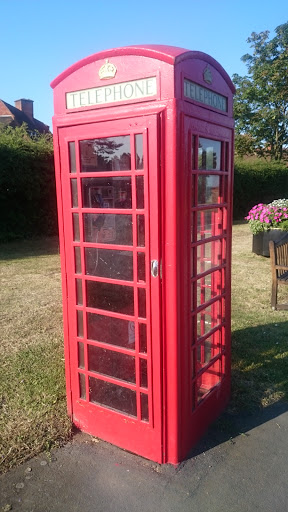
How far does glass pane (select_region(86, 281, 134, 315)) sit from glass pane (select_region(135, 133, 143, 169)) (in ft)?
2.54

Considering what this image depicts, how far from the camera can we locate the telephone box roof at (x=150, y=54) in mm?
2330

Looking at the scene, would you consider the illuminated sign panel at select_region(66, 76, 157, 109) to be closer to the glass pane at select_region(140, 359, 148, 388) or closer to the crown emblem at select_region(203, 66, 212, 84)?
the crown emblem at select_region(203, 66, 212, 84)

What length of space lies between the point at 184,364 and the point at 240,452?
800 mm

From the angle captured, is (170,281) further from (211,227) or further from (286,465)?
(286,465)

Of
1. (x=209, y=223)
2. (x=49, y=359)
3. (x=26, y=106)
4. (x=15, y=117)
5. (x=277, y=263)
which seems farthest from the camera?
(x=26, y=106)

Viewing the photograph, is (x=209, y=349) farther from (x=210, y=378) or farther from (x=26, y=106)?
(x=26, y=106)

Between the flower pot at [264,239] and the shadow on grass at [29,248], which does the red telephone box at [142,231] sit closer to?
the flower pot at [264,239]

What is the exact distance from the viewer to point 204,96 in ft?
8.78

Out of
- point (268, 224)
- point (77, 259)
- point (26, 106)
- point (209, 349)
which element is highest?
point (26, 106)

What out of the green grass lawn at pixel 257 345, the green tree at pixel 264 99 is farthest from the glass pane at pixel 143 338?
the green tree at pixel 264 99

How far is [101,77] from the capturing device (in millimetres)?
2551

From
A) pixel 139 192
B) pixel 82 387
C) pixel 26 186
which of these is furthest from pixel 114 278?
pixel 26 186

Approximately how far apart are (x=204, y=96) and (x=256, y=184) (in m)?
16.9

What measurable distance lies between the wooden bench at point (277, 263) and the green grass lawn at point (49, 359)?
201mm
